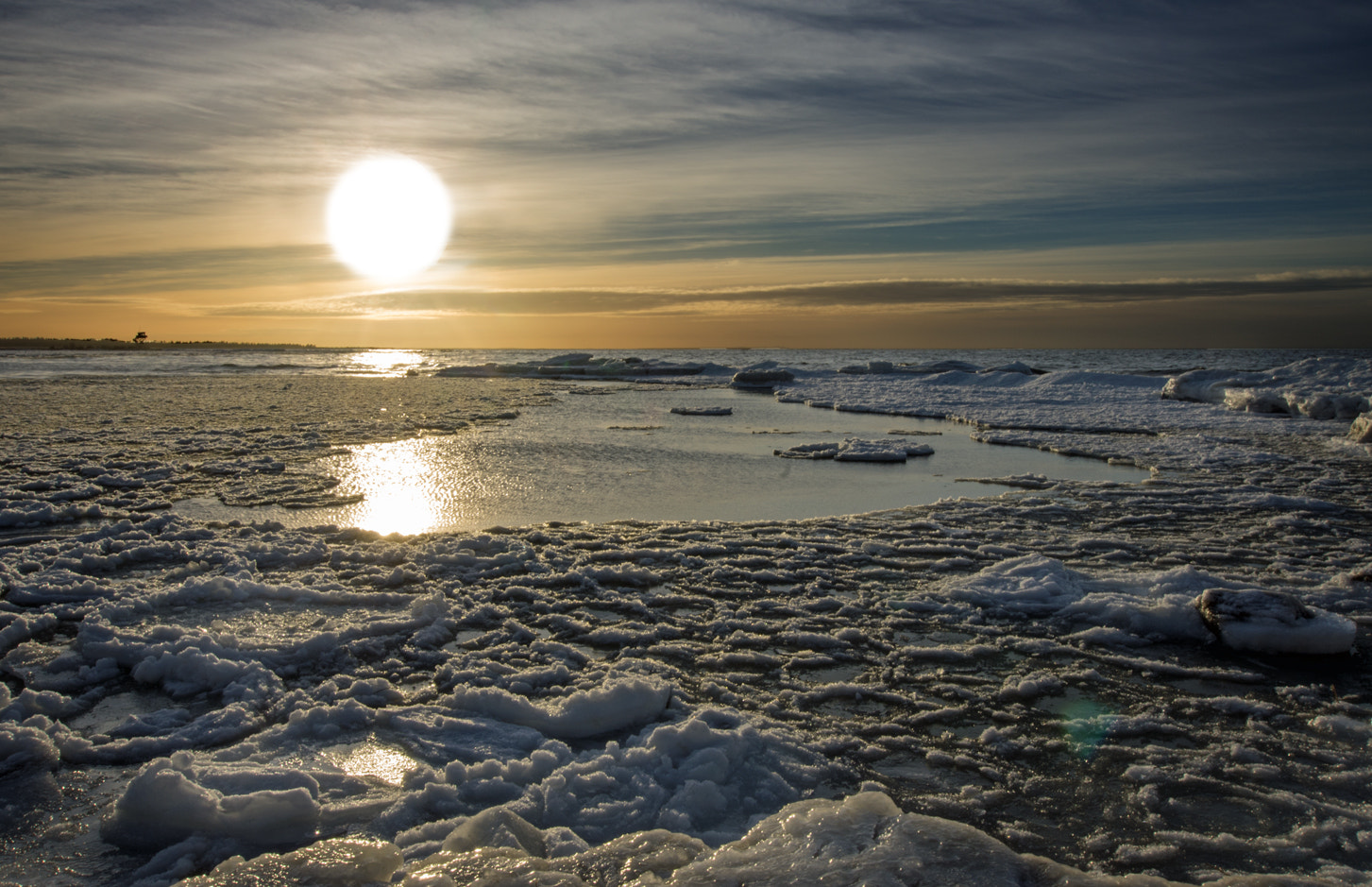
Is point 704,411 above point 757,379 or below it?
below

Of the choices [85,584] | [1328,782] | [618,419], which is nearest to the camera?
[1328,782]

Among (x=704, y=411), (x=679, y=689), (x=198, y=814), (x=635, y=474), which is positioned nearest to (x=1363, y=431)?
(x=704, y=411)

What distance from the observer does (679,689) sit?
3820 mm

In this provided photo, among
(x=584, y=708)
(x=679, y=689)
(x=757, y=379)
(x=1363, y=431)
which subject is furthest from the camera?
(x=757, y=379)

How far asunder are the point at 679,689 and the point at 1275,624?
3.34 meters

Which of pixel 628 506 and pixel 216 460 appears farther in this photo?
pixel 216 460

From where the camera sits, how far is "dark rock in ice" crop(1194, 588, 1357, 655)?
4.19 m

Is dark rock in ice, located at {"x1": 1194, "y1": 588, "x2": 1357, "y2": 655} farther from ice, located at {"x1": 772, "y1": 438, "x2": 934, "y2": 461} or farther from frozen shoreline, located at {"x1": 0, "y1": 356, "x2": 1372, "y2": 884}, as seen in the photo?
ice, located at {"x1": 772, "y1": 438, "x2": 934, "y2": 461}

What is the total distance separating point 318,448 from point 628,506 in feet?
20.3

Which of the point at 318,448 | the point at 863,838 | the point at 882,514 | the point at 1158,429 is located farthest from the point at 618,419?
the point at 863,838

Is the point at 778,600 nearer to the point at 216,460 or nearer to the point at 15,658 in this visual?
the point at 15,658

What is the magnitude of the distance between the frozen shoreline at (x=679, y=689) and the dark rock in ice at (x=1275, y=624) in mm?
98

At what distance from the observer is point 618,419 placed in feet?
53.3

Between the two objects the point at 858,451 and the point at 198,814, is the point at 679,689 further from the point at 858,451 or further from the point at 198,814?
the point at 858,451
